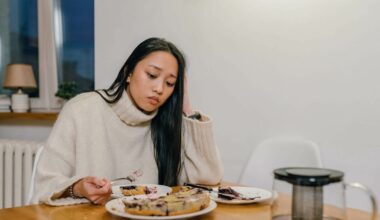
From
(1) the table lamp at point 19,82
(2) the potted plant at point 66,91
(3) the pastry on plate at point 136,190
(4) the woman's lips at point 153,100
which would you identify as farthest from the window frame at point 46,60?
(3) the pastry on plate at point 136,190

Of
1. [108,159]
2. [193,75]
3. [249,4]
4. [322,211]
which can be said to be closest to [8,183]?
[193,75]

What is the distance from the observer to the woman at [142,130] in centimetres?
138

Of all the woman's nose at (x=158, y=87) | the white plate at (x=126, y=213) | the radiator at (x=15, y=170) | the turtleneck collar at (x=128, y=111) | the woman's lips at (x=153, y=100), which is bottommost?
the radiator at (x=15, y=170)

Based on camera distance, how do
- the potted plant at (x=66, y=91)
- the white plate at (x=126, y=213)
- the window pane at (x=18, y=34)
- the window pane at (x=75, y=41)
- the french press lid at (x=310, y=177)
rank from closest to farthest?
the french press lid at (x=310, y=177)
the white plate at (x=126, y=213)
the potted plant at (x=66, y=91)
the window pane at (x=75, y=41)
the window pane at (x=18, y=34)

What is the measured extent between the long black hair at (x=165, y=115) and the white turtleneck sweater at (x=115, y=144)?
0.08ft

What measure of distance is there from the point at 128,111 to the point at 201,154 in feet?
0.96

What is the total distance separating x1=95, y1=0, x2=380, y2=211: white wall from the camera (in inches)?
66.5

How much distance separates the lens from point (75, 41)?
304cm

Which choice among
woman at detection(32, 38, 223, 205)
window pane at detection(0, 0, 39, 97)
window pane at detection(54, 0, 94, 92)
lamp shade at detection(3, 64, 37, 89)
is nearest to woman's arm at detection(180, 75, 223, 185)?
woman at detection(32, 38, 223, 205)

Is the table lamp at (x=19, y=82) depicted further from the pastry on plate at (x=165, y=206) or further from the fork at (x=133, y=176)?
the pastry on plate at (x=165, y=206)

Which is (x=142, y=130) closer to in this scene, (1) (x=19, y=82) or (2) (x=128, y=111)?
(2) (x=128, y=111)

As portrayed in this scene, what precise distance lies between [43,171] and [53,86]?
1.96 meters

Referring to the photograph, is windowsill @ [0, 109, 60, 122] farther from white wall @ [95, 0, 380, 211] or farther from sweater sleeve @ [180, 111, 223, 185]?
sweater sleeve @ [180, 111, 223, 185]

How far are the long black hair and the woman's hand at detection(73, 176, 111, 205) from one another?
449 mm
